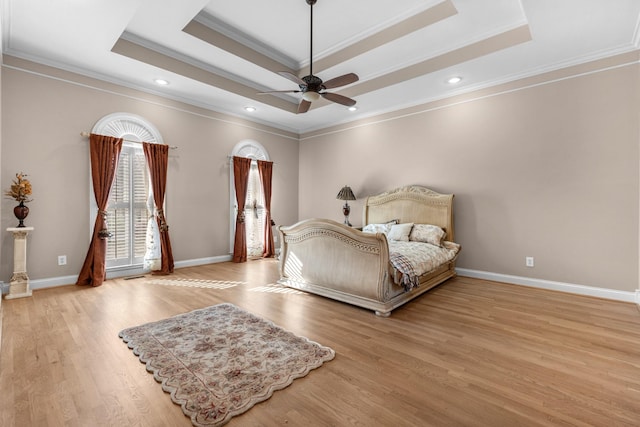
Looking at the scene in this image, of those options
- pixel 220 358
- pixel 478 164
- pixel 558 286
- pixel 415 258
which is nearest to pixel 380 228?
pixel 415 258

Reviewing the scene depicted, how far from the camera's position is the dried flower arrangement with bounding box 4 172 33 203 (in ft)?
11.3

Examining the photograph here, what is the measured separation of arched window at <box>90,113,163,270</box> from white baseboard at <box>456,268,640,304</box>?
4.98 metres

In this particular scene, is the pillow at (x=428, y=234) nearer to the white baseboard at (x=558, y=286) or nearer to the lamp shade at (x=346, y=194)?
the white baseboard at (x=558, y=286)

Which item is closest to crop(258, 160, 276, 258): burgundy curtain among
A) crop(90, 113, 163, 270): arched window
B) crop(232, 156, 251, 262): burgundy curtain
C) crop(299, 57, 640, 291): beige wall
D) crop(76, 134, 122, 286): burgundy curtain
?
crop(232, 156, 251, 262): burgundy curtain

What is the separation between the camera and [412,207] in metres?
5.04

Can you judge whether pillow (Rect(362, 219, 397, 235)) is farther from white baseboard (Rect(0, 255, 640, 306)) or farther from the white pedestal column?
the white pedestal column

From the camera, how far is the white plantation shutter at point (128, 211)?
442cm

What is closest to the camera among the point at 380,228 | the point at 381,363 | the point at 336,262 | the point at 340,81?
the point at 381,363

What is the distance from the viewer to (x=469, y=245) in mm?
4613

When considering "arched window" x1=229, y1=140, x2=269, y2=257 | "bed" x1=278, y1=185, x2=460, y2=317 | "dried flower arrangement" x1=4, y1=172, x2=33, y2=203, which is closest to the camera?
"bed" x1=278, y1=185, x2=460, y2=317

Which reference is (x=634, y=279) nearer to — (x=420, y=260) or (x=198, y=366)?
(x=420, y=260)

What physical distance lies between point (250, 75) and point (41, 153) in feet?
9.66

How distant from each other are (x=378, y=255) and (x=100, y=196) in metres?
3.90

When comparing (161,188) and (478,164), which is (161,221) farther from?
(478,164)
